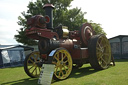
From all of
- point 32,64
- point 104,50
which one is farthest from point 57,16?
point 32,64

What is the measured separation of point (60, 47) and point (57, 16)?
617 inches

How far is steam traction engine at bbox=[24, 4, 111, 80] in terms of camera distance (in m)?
5.74

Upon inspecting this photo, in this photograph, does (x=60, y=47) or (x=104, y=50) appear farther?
(x=104, y=50)

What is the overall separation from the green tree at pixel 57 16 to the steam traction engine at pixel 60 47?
1243cm

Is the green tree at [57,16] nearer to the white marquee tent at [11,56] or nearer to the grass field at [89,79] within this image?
the white marquee tent at [11,56]

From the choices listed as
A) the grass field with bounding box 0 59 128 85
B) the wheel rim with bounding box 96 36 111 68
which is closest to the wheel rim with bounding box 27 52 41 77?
the grass field with bounding box 0 59 128 85

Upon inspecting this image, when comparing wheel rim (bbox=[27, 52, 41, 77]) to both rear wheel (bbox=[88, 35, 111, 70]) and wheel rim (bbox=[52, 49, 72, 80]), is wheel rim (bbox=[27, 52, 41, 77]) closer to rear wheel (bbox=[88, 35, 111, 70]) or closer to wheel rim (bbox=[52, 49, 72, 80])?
wheel rim (bbox=[52, 49, 72, 80])

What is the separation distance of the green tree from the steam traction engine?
1243cm

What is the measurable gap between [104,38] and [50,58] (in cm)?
494

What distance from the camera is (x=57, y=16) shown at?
2158 centimetres

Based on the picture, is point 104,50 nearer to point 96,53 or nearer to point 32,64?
point 96,53

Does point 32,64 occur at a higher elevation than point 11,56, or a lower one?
higher

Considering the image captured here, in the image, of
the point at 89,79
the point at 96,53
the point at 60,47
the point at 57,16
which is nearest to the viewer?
the point at 89,79

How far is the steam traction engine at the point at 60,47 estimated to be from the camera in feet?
18.8
